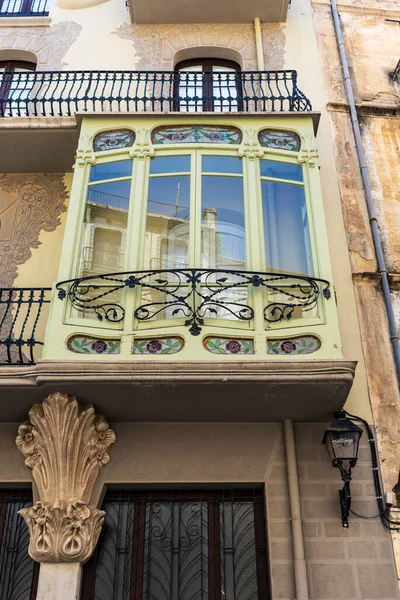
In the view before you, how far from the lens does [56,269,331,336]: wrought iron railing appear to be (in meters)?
5.87

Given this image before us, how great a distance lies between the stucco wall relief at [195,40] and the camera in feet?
30.3

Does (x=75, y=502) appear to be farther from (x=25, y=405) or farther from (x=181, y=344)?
(x=181, y=344)

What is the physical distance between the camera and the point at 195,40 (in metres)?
9.55

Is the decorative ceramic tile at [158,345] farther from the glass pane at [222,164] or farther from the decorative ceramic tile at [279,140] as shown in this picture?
the decorative ceramic tile at [279,140]

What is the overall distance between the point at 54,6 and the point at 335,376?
8421 mm

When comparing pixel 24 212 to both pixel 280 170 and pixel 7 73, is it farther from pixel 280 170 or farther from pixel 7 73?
pixel 280 170

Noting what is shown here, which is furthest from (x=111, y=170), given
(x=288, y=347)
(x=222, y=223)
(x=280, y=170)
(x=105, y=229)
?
(x=288, y=347)

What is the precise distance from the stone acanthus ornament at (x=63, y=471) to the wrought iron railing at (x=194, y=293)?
3.44 ft

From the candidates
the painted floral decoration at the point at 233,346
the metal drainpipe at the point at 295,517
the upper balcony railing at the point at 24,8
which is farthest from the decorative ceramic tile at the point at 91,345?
the upper balcony railing at the point at 24,8

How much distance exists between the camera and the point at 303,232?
6566mm

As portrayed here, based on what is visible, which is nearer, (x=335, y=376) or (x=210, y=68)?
(x=335, y=376)

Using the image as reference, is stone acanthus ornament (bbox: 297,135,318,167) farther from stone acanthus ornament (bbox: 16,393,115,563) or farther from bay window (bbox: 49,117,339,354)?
stone acanthus ornament (bbox: 16,393,115,563)

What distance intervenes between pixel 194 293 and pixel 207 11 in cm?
605

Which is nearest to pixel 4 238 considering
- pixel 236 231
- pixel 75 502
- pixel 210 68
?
pixel 236 231
